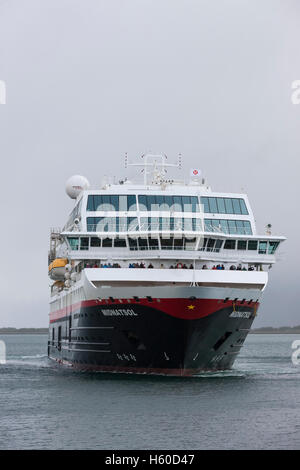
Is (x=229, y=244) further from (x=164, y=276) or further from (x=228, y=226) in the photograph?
(x=164, y=276)

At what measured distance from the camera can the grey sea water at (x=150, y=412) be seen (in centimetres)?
3669

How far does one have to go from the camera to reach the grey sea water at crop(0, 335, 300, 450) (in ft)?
120

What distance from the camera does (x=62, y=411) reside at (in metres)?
44.6

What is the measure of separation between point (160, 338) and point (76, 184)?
29847 mm

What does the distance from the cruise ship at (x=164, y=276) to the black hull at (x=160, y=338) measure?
6cm

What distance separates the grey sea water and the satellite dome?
2276cm

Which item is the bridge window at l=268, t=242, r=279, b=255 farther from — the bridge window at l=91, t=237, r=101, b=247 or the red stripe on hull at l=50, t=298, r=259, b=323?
the bridge window at l=91, t=237, r=101, b=247

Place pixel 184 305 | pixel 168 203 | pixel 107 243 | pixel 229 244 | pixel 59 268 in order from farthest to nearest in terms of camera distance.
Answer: pixel 59 268 < pixel 168 203 < pixel 229 244 < pixel 107 243 < pixel 184 305

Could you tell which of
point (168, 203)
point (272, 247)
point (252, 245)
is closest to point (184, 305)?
point (252, 245)

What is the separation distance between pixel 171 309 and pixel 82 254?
26.9ft

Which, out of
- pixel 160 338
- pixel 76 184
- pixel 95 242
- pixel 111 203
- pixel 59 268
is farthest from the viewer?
pixel 76 184

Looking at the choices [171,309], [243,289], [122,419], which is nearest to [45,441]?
[122,419]

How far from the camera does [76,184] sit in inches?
3196

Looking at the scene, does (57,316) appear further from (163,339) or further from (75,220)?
(163,339)
